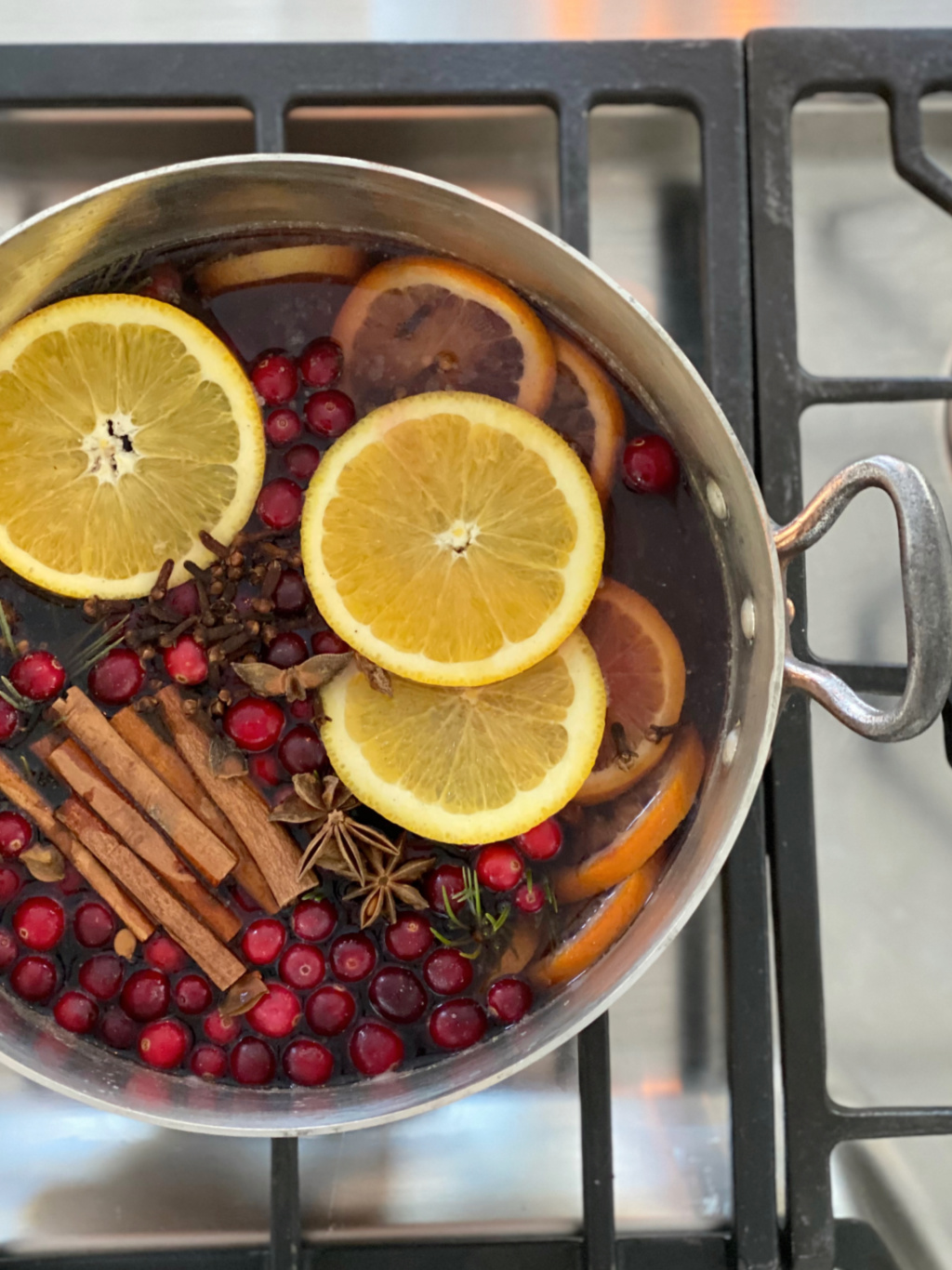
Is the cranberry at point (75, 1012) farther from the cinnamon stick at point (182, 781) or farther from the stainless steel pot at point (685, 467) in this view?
the cinnamon stick at point (182, 781)

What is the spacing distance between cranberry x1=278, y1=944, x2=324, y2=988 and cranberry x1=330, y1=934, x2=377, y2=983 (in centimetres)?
1

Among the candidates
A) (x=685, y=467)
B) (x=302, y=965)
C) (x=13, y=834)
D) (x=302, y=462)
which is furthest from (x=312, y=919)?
(x=685, y=467)

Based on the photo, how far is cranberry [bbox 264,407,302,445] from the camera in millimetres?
862

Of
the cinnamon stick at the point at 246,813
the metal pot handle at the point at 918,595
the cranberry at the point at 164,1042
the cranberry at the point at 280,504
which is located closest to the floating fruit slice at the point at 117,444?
the cranberry at the point at 280,504

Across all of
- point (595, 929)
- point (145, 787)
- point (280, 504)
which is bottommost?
point (595, 929)

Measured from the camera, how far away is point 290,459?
2.84 ft

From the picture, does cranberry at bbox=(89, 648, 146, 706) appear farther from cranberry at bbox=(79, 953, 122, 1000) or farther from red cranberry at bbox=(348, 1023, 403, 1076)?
red cranberry at bbox=(348, 1023, 403, 1076)

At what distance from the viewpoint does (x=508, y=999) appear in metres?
0.85

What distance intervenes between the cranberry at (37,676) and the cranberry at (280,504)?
20cm

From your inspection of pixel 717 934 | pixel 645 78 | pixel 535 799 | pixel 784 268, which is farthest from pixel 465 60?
pixel 717 934

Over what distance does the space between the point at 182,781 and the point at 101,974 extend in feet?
0.54

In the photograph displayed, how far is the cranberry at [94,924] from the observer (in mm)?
849

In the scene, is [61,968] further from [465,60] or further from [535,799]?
[465,60]

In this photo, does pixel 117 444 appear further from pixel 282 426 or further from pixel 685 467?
pixel 685 467
